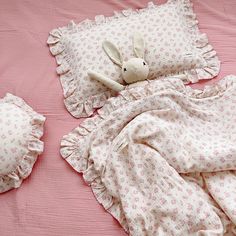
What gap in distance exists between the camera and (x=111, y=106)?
1330 millimetres

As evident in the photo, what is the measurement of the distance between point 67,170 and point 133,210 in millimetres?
260

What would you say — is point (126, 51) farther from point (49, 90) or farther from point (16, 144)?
point (16, 144)

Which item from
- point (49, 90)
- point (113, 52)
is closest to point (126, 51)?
point (113, 52)

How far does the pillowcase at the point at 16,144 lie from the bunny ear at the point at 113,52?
315 mm

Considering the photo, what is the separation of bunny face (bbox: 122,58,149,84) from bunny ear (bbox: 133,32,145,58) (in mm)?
45

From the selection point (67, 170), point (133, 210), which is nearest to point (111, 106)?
point (67, 170)

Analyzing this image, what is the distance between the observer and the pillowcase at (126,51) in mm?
1398

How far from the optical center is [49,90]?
1444mm

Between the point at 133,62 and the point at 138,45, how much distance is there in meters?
0.09

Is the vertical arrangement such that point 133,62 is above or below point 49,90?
above

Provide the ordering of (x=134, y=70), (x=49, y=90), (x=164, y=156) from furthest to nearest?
(x=49, y=90) < (x=134, y=70) < (x=164, y=156)

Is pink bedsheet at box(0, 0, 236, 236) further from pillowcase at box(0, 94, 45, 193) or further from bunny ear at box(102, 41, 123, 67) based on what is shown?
bunny ear at box(102, 41, 123, 67)

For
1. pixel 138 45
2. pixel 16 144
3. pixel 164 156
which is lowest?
pixel 16 144

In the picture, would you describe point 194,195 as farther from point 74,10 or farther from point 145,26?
point 74,10
